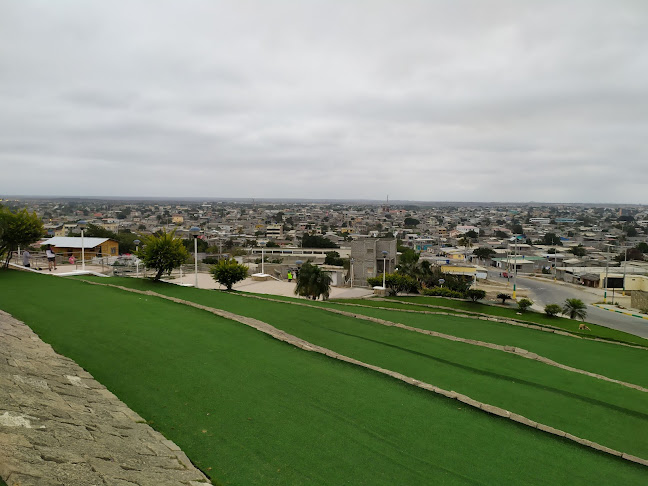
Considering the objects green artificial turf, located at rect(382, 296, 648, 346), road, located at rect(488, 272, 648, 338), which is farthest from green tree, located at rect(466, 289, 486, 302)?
road, located at rect(488, 272, 648, 338)

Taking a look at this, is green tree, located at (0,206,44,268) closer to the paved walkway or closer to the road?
the paved walkway

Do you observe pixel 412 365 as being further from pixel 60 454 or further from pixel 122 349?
pixel 60 454

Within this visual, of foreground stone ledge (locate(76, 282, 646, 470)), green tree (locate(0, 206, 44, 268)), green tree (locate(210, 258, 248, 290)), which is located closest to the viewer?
foreground stone ledge (locate(76, 282, 646, 470))

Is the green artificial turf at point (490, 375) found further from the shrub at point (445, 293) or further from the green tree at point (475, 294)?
the shrub at point (445, 293)

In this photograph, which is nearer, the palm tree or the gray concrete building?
the palm tree

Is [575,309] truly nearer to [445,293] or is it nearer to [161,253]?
[445,293]

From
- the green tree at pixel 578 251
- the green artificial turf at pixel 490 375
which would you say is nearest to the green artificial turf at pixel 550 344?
the green artificial turf at pixel 490 375

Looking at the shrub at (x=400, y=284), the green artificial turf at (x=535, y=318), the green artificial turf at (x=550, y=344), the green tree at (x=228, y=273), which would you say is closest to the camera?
the green artificial turf at (x=550, y=344)
